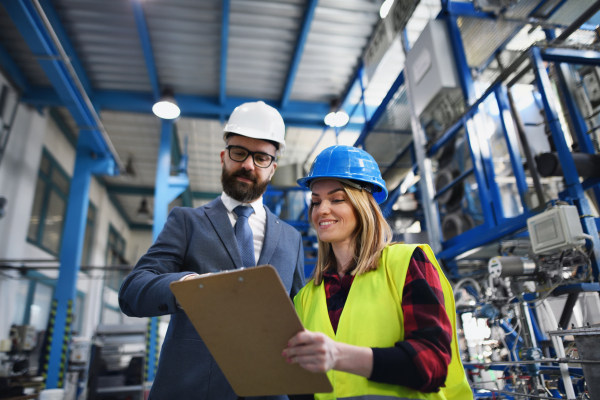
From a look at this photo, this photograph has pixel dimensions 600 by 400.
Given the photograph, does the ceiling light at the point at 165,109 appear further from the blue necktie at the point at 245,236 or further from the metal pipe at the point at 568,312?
the metal pipe at the point at 568,312

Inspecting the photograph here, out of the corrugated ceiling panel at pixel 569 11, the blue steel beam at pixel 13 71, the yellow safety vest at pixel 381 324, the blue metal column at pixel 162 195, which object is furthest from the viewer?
the blue steel beam at pixel 13 71

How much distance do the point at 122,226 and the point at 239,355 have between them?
16905 millimetres

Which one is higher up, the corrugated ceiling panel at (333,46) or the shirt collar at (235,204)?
the corrugated ceiling panel at (333,46)

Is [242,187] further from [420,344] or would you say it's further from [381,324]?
[420,344]

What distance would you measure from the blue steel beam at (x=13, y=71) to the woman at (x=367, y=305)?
8.10 m

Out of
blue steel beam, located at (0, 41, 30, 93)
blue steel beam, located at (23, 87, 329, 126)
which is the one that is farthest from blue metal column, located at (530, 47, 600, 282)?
blue steel beam, located at (0, 41, 30, 93)

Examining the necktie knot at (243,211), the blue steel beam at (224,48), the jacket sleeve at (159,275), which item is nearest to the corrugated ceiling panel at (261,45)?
the blue steel beam at (224,48)

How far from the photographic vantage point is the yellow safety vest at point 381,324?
1096mm

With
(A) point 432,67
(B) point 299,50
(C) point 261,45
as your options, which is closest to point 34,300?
(C) point 261,45

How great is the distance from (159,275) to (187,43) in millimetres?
6951

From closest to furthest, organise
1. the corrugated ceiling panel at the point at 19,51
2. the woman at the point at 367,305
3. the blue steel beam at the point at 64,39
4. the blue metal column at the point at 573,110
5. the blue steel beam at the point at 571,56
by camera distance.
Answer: the woman at the point at 367,305
the blue steel beam at the point at 571,56
the blue metal column at the point at 573,110
the blue steel beam at the point at 64,39
the corrugated ceiling panel at the point at 19,51

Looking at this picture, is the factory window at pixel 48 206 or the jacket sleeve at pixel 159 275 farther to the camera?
the factory window at pixel 48 206

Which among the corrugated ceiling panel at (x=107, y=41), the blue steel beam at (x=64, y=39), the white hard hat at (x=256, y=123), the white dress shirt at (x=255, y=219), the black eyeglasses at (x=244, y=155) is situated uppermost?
the corrugated ceiling panel at (x=107, y=41)

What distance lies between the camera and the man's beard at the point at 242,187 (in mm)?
1730
